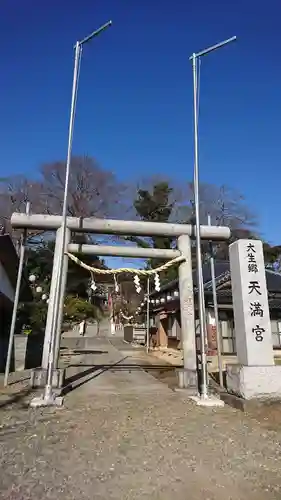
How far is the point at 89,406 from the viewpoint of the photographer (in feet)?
22.5

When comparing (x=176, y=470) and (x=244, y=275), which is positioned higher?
(x=244, y=275)

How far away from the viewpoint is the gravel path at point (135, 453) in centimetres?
323

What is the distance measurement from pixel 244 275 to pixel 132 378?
223 inches

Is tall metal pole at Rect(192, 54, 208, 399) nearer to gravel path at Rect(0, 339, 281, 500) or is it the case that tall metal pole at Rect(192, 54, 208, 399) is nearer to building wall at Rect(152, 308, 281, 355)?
gravel path at Rect(0, 339, 281, 500)

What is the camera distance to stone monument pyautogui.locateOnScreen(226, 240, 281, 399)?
7016 millimetres

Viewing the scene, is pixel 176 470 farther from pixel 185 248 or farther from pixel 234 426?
pixel 185 248

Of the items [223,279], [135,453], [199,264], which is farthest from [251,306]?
[223,279]

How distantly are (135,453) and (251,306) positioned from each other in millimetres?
4516

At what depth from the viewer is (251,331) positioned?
24.5 feet

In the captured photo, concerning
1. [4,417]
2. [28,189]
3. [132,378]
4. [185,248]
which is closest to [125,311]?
[28,189]

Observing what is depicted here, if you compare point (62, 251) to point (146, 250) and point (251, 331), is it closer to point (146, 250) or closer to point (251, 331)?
point (146, 250)

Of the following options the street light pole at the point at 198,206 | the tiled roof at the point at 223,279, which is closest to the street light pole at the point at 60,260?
the street light pole at the point at 198,206

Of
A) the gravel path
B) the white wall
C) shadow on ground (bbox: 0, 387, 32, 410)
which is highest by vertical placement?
the white wall

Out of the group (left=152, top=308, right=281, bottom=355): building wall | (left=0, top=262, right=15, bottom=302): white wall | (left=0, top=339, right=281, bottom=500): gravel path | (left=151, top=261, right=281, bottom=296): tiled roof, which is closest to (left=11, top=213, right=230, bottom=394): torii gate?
(left=0, top=339, right=281, bottom=500): gravel path
